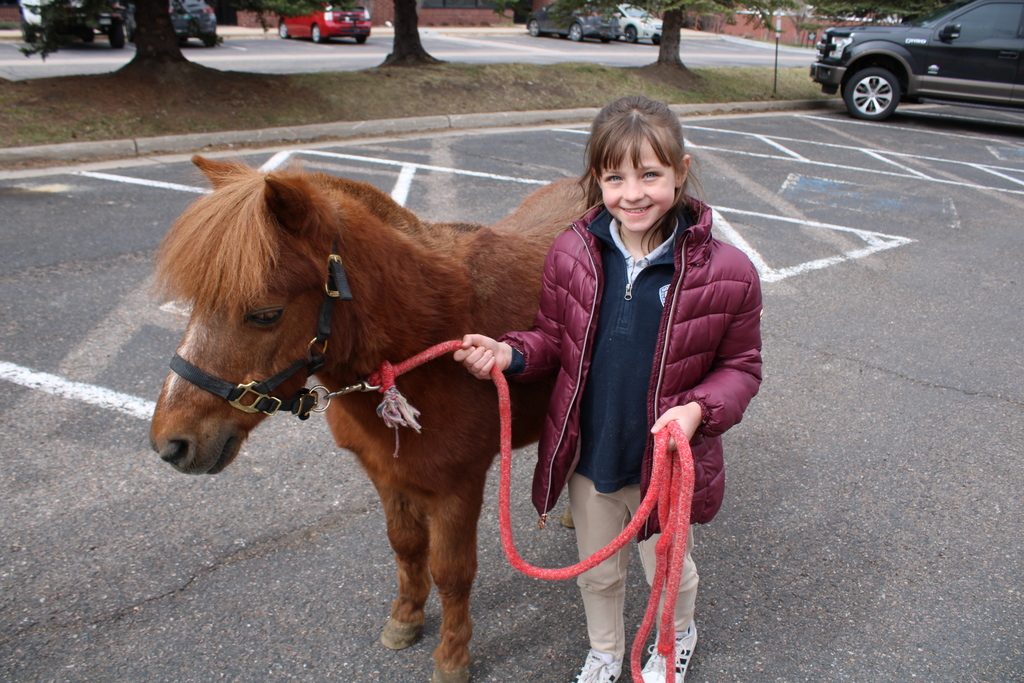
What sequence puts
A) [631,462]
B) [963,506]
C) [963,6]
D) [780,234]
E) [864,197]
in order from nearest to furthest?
[631,462] < [963,506] < [780,234] < [864,197] < [963,6]

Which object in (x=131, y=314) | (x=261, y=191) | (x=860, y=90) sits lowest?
(x=131, y=314)

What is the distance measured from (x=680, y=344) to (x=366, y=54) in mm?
21798

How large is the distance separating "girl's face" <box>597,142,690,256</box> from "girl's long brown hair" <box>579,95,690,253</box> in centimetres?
2

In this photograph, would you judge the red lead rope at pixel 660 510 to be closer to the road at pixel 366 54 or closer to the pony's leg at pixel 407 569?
the pony's leg at pixel 407 569

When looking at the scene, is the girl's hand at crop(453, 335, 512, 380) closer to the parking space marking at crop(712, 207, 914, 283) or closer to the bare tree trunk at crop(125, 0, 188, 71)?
the parking space marking at crop(712, 207, 914, 283)

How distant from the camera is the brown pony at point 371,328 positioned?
1793mm

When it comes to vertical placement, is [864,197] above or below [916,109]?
below

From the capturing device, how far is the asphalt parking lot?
2.66 metres

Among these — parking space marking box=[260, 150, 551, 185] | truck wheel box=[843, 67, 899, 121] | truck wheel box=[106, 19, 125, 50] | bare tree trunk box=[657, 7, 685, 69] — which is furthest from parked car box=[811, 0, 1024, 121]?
truck wheel box=[106, 19, 125, 50]

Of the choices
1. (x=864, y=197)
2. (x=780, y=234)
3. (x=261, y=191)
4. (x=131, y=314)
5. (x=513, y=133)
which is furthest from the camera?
(x=513, y=133)

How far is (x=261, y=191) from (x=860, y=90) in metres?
15.3

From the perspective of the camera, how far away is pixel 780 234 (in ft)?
24.8

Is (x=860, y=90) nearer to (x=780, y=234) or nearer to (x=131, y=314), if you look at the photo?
(x=780, y=234)

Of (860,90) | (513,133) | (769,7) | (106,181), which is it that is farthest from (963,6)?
(106,181)
